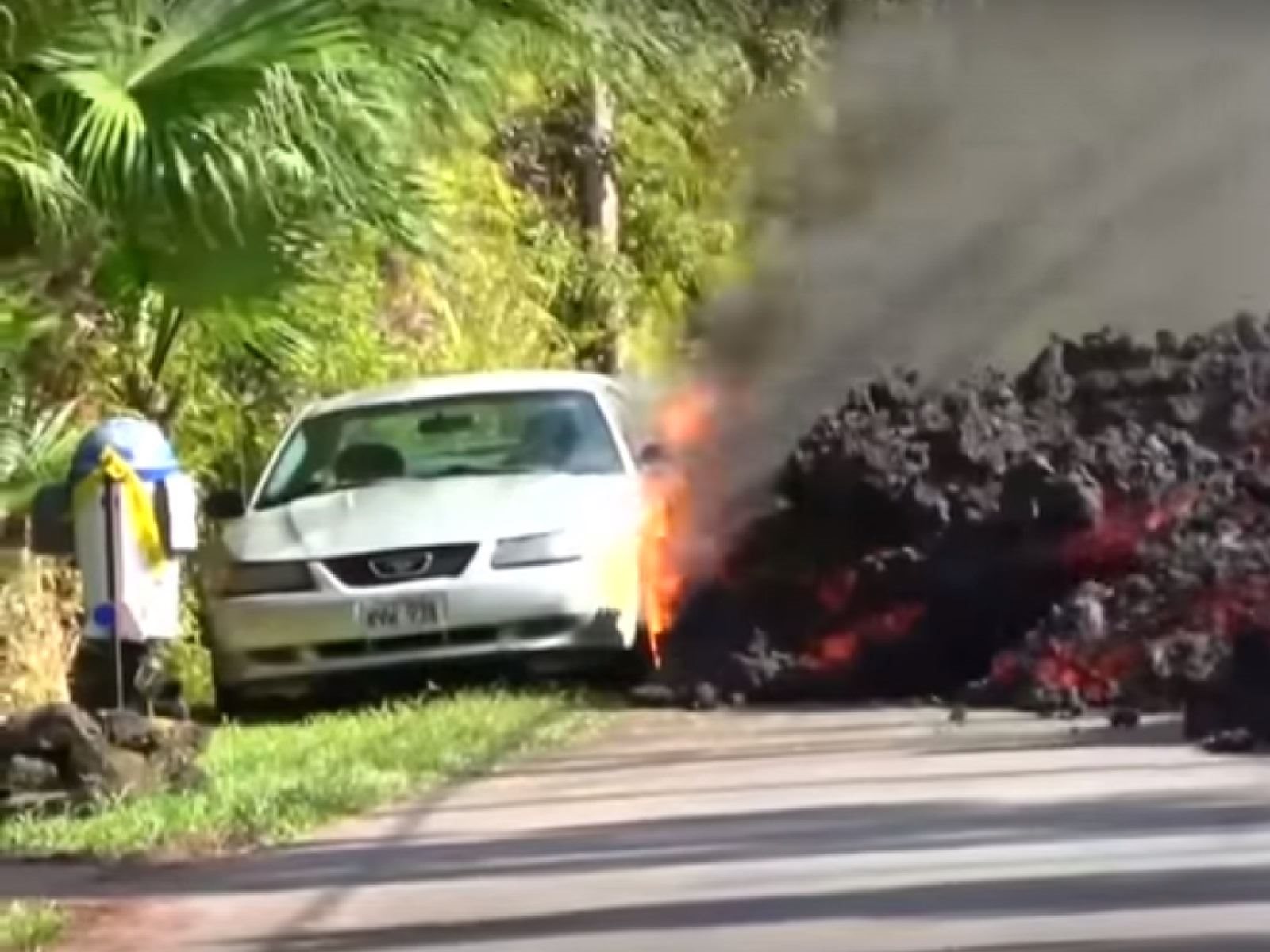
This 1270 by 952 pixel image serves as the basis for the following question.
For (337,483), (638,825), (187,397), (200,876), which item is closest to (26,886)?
(200,876)

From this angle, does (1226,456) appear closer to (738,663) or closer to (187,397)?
(738,663)

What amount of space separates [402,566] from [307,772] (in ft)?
8.27

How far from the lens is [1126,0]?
10836 mm

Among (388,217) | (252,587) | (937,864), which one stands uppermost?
(388,217)

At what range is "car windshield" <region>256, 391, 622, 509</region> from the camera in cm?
1396

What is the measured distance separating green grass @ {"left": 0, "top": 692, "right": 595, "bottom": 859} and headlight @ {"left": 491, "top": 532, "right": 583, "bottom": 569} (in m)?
0.50

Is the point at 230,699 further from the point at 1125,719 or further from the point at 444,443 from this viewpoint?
the point at 1125,719

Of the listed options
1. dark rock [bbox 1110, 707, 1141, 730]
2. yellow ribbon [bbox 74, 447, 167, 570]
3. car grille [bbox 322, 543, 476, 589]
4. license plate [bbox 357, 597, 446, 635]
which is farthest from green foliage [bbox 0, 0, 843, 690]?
dark rock [bbox 1110, 707, 1141, 730]

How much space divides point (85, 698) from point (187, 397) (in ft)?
11.0

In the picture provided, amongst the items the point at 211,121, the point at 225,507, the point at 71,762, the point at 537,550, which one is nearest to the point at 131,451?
the point at 211,121

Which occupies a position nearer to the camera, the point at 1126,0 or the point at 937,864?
the point at 937,864

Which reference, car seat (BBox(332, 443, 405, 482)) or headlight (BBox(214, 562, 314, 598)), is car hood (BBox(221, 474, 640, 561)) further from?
car seat (BBox(332, 443, 405, 482))

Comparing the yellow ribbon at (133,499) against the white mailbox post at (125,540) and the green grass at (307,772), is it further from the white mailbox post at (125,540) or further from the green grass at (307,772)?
the green grass at (307,772)

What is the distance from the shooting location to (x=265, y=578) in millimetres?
13305
